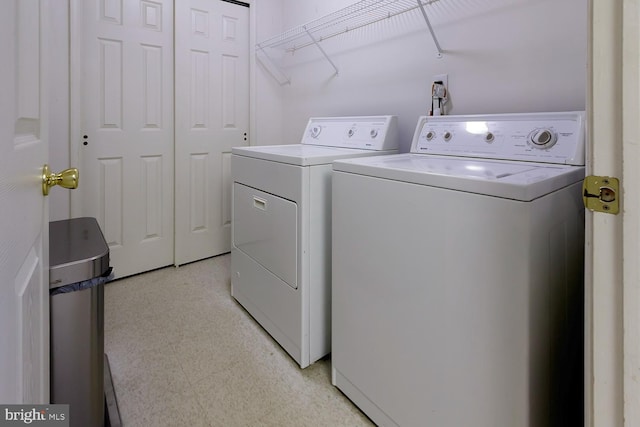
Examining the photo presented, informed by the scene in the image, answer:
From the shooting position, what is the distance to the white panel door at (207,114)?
2.70 m

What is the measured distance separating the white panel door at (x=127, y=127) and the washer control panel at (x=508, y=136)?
190 cm

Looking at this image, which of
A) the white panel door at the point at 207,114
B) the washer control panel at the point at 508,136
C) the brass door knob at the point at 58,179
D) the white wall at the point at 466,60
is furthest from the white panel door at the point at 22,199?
the white panel door at the point at 207,114

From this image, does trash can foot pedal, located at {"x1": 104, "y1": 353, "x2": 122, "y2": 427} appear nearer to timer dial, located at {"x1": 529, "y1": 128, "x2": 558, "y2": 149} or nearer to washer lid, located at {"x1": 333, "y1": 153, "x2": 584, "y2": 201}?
washer lid, located at {"x1": 333, "y1": 153, "x2": 584, "y2": 201}

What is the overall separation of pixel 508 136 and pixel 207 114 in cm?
221

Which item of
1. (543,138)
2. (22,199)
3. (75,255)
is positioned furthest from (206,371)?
(543,138)

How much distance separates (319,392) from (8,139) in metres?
1.37

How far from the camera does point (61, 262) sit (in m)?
1.10

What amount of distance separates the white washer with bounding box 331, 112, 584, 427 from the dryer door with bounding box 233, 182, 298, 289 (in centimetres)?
25

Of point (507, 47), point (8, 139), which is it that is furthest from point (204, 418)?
point (507, 47)

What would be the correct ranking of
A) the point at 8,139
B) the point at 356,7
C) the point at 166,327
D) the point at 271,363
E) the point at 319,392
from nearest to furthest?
the point at 8,139 → the point at 319,392 → the point at 271,363 → the point at 166,327 → the point at 356,7

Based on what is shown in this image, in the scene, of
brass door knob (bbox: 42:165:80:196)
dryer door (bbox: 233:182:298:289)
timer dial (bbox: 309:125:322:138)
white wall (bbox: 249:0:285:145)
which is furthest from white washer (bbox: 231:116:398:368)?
white wall (bbox: 249:0:285:145)


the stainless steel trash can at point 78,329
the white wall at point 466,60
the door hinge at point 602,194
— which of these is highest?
the white wall at point 466,60

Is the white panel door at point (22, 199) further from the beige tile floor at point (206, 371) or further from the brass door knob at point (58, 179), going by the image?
the beige tile floor at point (206, 371)

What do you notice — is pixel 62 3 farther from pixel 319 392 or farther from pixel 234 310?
pixel 319 392
